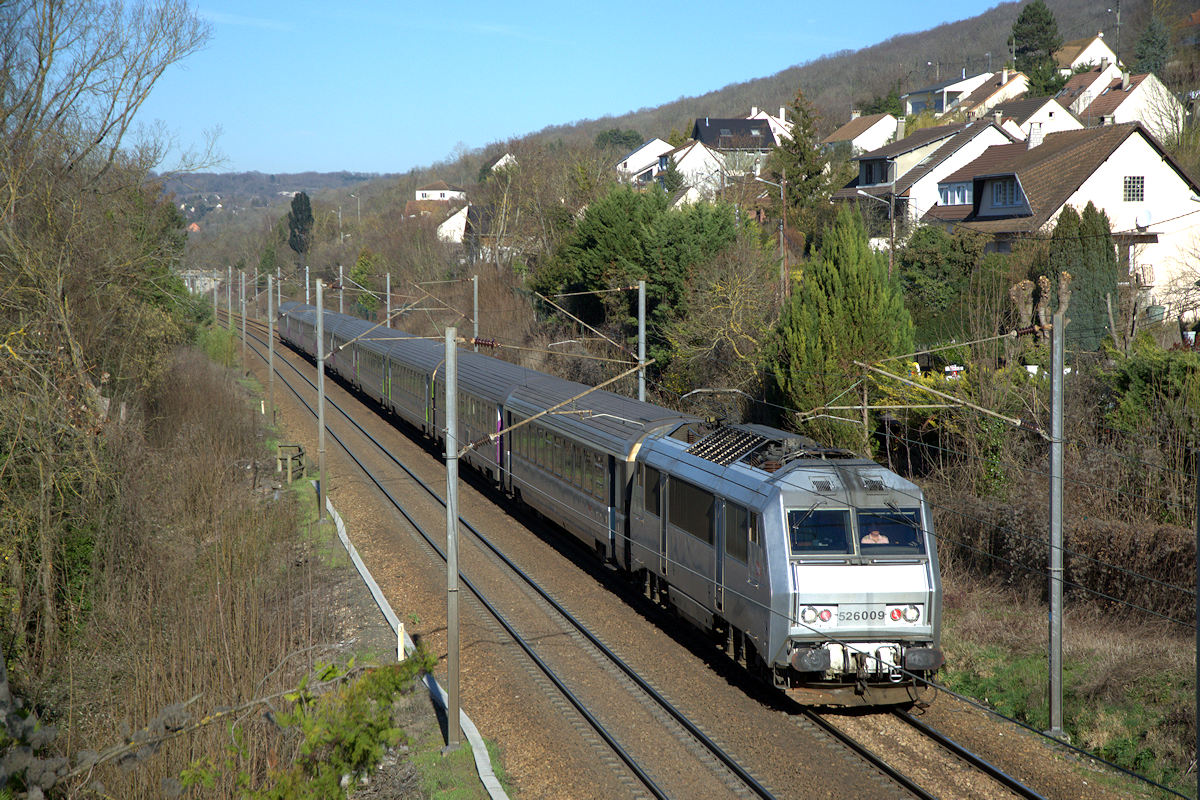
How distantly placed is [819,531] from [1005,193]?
34035 millimetres

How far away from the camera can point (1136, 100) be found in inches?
2490

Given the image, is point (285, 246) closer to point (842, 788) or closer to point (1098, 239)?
point (1098, 239)

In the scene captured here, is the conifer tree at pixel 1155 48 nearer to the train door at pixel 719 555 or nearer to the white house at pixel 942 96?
the white house at pixel 942 96

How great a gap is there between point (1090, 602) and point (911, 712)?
5.47 meters

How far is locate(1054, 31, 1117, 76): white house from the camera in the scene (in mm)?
92875

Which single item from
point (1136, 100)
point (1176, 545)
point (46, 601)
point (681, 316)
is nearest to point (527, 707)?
point (46, 601)

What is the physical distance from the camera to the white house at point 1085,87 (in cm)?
7681

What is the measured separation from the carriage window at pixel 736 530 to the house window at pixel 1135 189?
3305cm

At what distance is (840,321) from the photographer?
2375cm

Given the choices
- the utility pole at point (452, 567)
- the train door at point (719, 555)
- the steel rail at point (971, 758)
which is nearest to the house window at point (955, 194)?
the train door at point (719, 555)

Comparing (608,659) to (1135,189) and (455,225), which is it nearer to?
(1135,189)

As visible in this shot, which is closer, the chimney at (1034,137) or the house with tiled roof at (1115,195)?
the house with tiled roof at (1115,195)

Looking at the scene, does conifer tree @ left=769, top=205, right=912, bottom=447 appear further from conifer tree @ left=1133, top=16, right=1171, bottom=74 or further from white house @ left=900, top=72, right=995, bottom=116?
white house @ left=900, top=72, right=995, bottom=116

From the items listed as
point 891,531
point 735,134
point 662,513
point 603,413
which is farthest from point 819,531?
point 735,134
